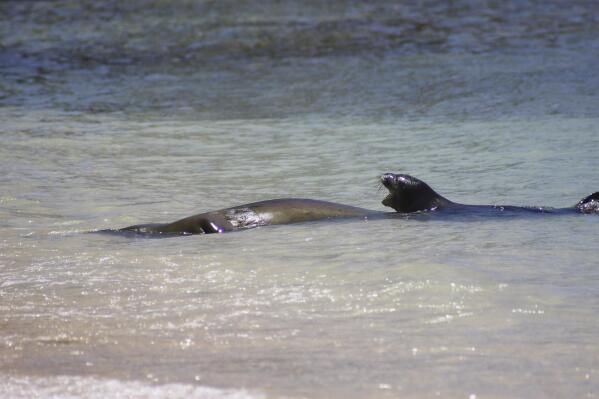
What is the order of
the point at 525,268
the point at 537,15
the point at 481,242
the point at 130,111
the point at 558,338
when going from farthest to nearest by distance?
the point at 537,15, the point at 130,111, the point at 481,242, the point at 525,268, the point at 558,338

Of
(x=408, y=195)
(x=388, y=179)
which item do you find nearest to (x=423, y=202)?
(x=408, y=195)

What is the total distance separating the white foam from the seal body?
232cm

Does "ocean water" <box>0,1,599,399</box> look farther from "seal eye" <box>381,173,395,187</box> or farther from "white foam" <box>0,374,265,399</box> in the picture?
"seal eye" <box>381,173,395,187</box>

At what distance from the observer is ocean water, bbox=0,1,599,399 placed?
3295 millimetres

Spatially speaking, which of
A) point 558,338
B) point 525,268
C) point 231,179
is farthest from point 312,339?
point 231,179

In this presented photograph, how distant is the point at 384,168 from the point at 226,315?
4007 mm

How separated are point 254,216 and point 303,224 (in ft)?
0.81

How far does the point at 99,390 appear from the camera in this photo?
3.05 m

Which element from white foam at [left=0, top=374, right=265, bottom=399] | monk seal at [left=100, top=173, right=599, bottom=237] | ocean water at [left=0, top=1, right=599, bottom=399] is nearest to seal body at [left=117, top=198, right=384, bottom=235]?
monk seal at [left=100, top=173, right=599, bottom=237]

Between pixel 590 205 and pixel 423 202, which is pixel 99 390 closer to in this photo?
pixel 423 202

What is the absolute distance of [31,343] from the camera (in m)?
3.54

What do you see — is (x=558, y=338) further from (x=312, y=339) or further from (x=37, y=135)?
(x=37, y=135)

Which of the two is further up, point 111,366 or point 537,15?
point 537,15

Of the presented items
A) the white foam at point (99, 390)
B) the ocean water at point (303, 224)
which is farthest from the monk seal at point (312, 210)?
the white foam at point (99, 390)
